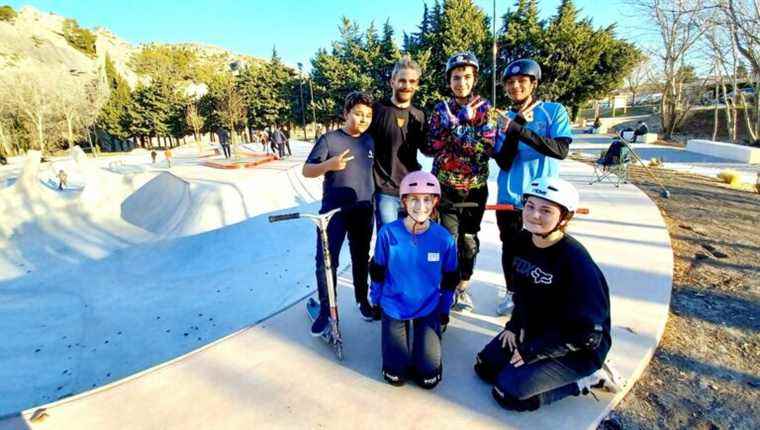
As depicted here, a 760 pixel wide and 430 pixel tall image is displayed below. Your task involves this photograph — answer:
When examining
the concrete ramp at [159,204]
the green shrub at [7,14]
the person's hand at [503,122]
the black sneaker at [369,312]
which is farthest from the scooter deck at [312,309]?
the green shrub at [7,14]

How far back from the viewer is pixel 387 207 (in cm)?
312

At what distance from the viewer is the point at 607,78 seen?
1126 inches

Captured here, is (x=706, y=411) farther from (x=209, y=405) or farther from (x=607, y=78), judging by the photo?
(x=607, y=78)

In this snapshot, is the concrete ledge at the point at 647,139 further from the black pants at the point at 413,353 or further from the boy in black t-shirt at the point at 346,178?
the black pants at the point at 413,353

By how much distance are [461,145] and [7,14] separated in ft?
385

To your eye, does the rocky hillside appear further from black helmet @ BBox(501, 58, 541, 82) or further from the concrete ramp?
black helmet @ BBox(501, 58, 541, 82)

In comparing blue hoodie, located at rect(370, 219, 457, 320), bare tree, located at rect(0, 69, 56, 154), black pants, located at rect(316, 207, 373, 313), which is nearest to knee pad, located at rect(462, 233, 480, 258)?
blue hoodie, located at rect(370, 219, 457, 320)

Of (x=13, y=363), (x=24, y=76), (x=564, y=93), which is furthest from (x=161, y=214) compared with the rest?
(x=24, y=76)

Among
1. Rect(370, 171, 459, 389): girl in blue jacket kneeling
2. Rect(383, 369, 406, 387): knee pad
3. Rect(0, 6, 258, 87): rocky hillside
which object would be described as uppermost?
Rect(0, 6, 258, 87): rocky hillside

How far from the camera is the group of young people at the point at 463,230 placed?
6.88 ft

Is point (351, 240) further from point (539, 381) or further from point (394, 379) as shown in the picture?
point (539, 381)

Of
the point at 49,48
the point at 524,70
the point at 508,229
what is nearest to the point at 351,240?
the point at 508,229

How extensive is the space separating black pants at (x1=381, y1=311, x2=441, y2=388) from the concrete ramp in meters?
8.61

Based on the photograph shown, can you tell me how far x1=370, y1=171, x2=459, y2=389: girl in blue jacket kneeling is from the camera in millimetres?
2494
